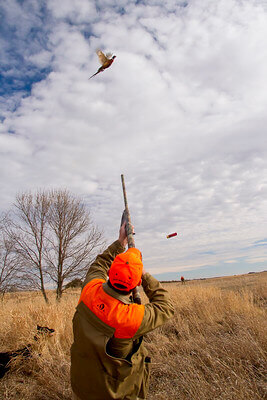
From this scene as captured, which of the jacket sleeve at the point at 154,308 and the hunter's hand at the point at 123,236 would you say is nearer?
the jacket sleeve at the point at 154,308

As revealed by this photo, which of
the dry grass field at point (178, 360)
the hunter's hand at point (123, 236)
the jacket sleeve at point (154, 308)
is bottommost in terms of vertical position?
the dry grass field at point (178, 360)

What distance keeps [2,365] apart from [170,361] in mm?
2561

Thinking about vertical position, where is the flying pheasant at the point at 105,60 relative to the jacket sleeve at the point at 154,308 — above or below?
above

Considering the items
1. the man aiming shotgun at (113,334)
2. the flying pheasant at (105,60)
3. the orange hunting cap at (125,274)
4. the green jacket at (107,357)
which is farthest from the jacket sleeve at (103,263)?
the flying pheasant at (105,60)

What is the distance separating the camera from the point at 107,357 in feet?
6.01

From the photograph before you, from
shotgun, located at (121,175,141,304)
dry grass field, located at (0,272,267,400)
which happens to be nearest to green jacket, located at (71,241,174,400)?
shotgun, located at (121,175,141,304)

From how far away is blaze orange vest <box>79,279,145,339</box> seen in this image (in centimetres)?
180

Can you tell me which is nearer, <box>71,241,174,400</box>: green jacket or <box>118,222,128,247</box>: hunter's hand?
<box>71,241,174,400</box>: green jacket

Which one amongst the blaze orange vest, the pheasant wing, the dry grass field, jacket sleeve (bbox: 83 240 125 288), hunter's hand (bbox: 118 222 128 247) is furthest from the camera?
the pheasant wing

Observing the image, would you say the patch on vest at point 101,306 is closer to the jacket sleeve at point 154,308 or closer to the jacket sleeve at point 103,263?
the jacket sleeve at point 154,308

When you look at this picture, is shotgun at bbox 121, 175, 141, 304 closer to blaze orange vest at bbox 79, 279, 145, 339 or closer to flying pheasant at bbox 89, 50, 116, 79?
blaze orange vest at bbox 79, 279, 145, 339

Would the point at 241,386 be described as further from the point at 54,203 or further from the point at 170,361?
the point at 54,203

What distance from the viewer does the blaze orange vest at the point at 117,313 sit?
5.92 feet

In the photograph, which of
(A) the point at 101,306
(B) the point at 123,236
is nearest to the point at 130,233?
(B) the point at 123,236
